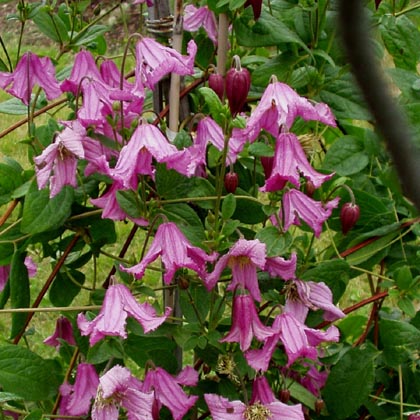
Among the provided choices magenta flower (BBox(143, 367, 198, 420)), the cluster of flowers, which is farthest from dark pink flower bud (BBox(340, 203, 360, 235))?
magenta flower (BBox(143, 367, 198, 420))

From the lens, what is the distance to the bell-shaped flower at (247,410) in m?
0.96

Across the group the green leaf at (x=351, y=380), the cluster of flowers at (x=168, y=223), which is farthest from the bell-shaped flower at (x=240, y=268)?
the green leaf at (x=351, y=380)

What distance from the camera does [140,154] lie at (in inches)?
33.0

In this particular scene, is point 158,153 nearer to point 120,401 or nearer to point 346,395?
point 120,401

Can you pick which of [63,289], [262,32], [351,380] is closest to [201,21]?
[262,32]

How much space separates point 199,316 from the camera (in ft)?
3.15

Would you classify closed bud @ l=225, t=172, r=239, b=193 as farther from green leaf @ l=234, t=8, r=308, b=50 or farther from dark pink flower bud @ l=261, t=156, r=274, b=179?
green leaf @ l=234, t=8, r=308, b=50

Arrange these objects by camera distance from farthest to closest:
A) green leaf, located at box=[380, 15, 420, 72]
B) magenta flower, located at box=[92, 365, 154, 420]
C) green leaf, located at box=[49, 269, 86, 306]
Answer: green leaf, located at box=[49, 269, 86, 306]
green leaf, located at box=[380, 15, 420, 72]
magenta flower, located at box=[92, 365, 154, 420]

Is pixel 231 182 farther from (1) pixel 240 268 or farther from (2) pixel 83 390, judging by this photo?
(2) pixel 83 390

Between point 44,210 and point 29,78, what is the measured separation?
182 mm

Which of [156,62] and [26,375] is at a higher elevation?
[156,62]

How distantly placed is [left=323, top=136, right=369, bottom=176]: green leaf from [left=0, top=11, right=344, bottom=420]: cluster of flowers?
114 mm

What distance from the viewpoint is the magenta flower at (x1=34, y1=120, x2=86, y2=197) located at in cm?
85

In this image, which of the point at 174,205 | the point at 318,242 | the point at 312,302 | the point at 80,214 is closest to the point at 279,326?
the point at 312,302
